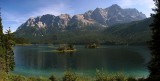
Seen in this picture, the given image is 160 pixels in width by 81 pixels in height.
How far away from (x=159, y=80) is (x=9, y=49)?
203 ft

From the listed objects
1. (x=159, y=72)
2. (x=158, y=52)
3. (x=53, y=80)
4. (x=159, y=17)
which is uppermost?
(x=159, y=17)

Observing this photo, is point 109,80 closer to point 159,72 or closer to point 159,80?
point 159,72

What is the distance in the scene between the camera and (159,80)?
30.0m

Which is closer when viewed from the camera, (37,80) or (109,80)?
(109,80)

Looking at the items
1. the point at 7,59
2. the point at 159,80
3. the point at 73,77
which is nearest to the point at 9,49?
the point at 7,59

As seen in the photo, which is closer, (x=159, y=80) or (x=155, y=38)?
(x=159, y=80)

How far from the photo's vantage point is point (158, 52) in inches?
1598

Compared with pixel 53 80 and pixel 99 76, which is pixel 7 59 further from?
pixel 99 76

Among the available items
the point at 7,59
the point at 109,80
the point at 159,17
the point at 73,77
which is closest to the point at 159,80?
the point at 159,17

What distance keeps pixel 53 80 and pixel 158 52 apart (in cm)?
2354

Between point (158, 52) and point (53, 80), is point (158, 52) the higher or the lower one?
the higher one

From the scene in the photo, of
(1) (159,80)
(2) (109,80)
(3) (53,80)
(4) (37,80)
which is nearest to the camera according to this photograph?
(1) (159,80)

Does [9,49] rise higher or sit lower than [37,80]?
higher

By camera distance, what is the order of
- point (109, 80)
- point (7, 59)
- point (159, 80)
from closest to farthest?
point (159, 80) → point (109, 80) → point (7, 59)
